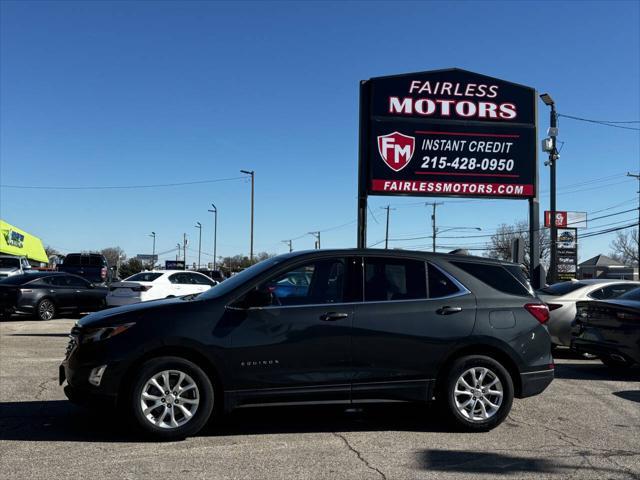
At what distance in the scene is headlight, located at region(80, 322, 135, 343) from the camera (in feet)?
17.4

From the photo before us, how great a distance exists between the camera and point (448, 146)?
1616 cm

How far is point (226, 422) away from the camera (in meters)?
6.07

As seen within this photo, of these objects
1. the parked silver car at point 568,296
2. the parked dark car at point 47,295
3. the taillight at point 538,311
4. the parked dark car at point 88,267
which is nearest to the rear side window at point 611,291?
the parked silver car at point 568,296

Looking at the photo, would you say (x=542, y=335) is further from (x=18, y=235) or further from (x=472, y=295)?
(x=18, y=235)

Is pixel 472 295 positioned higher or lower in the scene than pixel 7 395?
higher

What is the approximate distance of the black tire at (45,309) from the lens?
1696 centimetres

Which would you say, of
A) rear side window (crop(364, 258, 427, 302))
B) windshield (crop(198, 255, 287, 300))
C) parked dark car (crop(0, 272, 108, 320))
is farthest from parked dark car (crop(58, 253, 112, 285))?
rear side window (crop(364, 258, 427, 302))

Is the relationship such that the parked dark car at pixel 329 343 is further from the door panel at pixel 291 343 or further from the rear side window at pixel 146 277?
the rear side window at pixel 146 277

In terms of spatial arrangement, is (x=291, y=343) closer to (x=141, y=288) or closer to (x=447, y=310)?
(x=447, y=310)

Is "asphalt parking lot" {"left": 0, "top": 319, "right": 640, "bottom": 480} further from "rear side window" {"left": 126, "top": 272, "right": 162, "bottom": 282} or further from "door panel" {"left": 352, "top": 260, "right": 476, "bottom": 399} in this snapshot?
"rear side window" {"left": 126, "top": 272, "right": 162, "bottom": 282}

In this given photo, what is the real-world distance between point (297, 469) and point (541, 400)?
3864mm

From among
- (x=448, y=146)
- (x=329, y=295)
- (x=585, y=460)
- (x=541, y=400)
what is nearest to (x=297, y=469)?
(x=329, y=295)

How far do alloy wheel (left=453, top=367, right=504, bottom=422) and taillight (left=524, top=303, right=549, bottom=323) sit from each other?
75 cm

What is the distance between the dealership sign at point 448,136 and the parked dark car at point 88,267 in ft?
48.3
